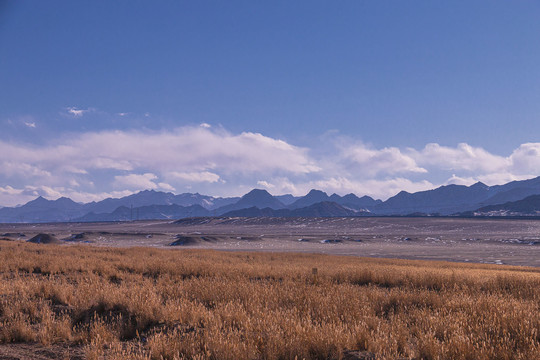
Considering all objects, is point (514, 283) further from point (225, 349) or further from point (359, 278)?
point (225, 349)

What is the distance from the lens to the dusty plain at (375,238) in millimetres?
47781

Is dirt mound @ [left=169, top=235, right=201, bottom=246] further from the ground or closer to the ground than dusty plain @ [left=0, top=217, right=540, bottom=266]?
further from the ground

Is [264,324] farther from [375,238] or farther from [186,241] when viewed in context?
[375,238]

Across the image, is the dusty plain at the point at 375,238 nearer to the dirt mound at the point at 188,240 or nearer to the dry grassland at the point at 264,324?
the dirt mound at the point at 188,240

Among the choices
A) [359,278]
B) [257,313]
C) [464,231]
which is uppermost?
[257,313]

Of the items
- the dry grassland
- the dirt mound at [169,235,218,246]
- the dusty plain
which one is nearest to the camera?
the dry grassland

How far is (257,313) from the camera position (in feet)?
20.2

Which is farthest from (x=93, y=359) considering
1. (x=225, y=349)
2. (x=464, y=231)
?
(x=464, y=231)

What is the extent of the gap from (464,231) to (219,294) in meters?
95.0

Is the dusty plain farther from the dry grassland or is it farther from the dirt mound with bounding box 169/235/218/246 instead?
the dry grassland

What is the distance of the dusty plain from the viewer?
47.8m

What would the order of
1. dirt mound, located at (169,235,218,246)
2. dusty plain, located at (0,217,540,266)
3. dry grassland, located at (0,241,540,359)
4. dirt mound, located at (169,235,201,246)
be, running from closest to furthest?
dry grassland, located at (0,241,540,359), dusty plain, located at (0,217,540,266), dirt mound, located at (169,235,201,246), dirt mound, located at (169,235,218,246)

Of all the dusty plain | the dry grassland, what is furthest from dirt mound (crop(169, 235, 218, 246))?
the dry grassland

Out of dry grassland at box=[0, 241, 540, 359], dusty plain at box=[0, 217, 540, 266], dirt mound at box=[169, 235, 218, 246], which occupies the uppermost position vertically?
dry grassland at box=[0, 241, 540, 359]
